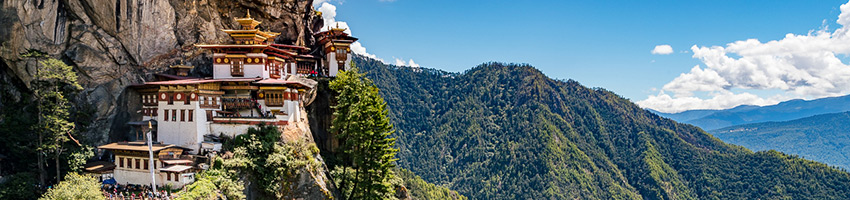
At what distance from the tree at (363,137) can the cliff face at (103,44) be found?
15.9m

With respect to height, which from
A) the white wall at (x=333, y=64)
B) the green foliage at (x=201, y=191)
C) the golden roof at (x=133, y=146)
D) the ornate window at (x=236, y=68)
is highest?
the white wall at (x=333, y=64)

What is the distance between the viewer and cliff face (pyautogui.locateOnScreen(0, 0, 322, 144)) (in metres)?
47.2

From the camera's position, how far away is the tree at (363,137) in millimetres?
47312

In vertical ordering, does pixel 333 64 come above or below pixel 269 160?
above

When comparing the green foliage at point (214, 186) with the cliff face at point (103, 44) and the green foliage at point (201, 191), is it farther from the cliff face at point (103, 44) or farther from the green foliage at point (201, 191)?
the cliff face at point (103, 44)

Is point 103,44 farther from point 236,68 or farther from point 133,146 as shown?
point 133,146

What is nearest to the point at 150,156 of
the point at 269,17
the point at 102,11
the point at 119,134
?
the point at 119,134

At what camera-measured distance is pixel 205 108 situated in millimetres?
46594

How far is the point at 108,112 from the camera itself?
159ft

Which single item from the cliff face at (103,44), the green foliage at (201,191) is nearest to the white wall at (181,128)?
the cliff face at (103,44)

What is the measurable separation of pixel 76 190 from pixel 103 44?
17.6 metres

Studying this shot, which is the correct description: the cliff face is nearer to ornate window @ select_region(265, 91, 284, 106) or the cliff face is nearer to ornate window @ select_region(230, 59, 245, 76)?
ornate window @ select_region(230, 59, 245, 76)

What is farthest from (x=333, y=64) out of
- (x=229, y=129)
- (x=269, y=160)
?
(x=269, y=160)

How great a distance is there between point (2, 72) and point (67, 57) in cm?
A: 537
